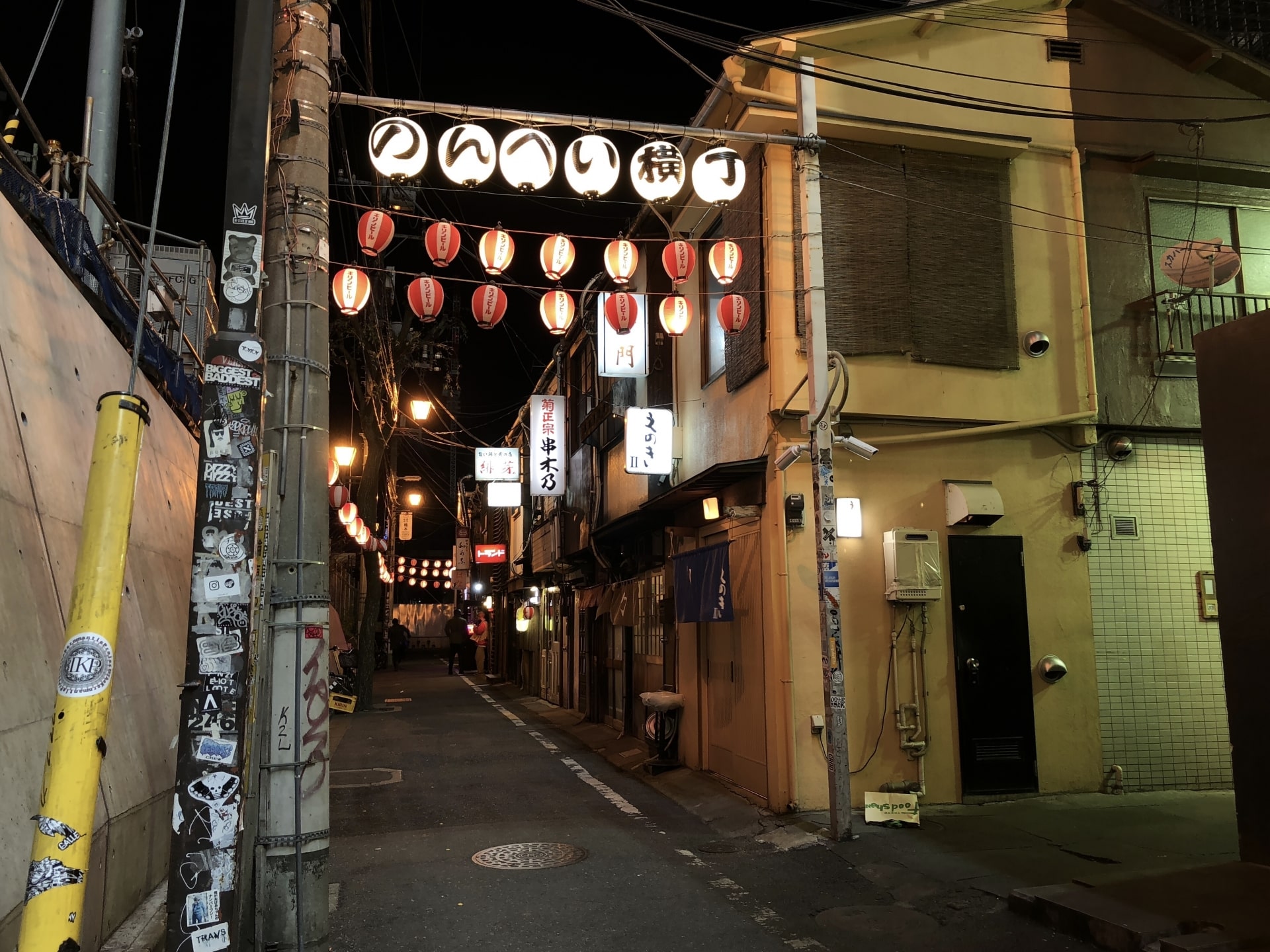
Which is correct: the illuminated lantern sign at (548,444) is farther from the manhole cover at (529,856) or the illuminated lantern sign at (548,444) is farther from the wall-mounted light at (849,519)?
the manhole cover at (529,856)

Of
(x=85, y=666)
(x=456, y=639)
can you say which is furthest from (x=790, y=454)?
(x=456, y=639)

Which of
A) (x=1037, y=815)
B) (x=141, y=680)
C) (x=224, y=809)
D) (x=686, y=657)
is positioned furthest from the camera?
(x=686, y=657)

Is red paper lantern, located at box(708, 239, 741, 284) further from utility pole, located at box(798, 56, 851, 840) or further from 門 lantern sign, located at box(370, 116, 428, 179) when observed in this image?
門 lantern sign, located at box(370, 116, 428, 179)

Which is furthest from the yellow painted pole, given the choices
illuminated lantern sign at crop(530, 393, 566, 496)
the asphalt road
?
illuminated lantern sign at crop(530, 393, 566, 496)

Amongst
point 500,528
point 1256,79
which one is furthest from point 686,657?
point 500,528

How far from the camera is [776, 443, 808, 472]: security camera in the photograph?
419 inches

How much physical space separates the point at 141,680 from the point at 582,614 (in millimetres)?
15631

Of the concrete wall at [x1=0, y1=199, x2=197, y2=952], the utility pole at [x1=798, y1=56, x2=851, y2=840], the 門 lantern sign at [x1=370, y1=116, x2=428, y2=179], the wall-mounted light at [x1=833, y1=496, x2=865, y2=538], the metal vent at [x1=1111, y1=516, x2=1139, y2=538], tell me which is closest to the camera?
the concrete wall at [x1=0, y1=199, x2=197, y2=952]

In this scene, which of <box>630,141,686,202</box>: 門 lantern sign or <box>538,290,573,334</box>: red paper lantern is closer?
<box>630,141,686,202</box>: 門 lantern sign

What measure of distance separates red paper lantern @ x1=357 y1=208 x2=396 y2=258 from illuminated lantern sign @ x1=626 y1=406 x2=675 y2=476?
16.6 feet

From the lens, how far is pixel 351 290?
1458 centimetres

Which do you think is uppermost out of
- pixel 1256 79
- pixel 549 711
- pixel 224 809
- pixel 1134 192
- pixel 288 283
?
pixel 1256 79

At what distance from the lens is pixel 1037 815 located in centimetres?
1052

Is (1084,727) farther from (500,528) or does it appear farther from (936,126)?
(500,528)
